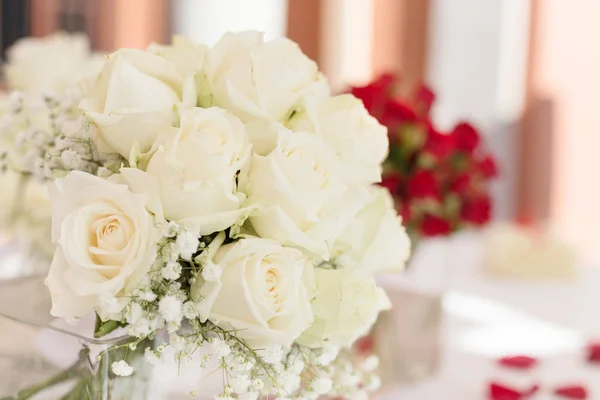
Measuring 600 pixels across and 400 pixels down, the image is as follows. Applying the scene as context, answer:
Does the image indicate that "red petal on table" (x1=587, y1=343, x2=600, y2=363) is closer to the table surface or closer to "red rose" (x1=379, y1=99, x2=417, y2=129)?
the table surface

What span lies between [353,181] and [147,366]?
254 mm

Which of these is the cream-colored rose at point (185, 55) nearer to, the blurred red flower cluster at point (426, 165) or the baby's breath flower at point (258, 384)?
the baby's breath flower at point (258, 384)

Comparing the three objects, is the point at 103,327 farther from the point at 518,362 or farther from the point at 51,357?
the point at 518,362

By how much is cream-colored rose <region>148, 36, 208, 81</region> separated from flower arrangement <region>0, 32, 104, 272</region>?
0.14m

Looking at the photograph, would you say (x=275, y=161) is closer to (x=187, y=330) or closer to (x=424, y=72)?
(x=187, y=330)

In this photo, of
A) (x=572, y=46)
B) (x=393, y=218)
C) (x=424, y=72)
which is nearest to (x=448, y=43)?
(x=424, y=72)

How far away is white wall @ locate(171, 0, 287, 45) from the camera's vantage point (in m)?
4.79

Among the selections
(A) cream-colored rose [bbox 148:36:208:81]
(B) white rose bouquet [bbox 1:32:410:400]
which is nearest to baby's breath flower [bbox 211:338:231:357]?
(B) white rose bouquet [bbox 1:32:410:400]

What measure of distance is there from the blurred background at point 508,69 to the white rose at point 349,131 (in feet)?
7.97

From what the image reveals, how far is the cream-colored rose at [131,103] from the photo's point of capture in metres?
0.62

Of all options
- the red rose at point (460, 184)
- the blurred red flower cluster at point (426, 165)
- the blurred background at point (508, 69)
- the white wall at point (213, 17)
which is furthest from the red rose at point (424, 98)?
the white wall at point (213, 17)

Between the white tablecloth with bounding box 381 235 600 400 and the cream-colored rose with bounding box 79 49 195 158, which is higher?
the cream-colored rose with bounding box 79 49 195 158

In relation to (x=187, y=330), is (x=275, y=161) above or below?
above

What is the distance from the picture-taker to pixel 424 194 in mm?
1265
